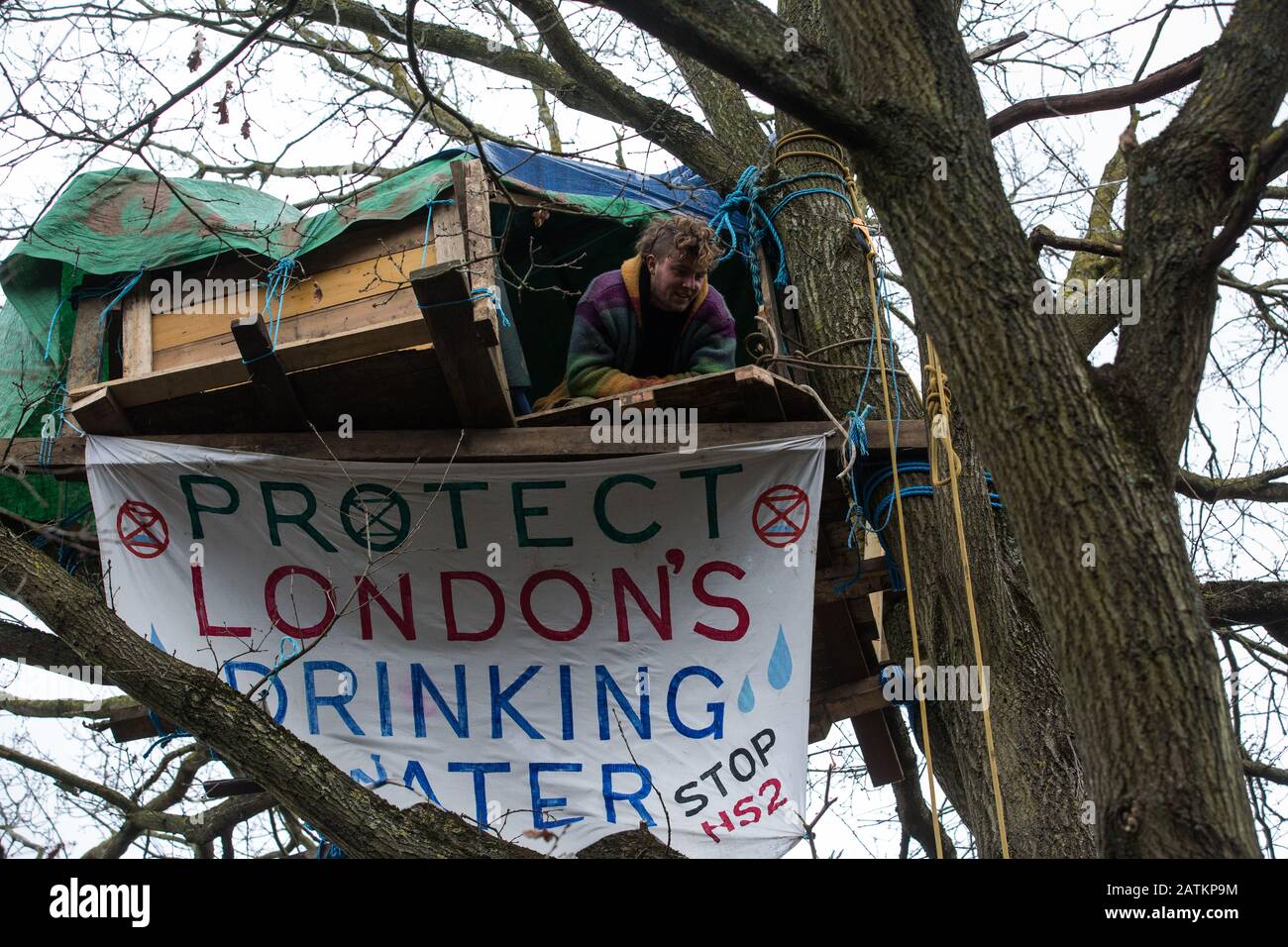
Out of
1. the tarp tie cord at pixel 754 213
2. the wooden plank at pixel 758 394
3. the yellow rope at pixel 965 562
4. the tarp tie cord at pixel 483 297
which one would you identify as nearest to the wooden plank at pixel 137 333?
the tarp tie cord at pixel 483 297

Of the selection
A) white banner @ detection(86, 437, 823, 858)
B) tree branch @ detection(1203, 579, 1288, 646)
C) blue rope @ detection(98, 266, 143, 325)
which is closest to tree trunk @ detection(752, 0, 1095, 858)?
white banner @ detection(86, 437, 823, 858)

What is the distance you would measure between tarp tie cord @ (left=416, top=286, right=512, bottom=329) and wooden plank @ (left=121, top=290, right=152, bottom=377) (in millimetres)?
1349

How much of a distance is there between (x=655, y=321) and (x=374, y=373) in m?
1.33

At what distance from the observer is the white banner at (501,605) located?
5234mm

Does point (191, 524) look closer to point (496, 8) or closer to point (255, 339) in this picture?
point (255, 339)

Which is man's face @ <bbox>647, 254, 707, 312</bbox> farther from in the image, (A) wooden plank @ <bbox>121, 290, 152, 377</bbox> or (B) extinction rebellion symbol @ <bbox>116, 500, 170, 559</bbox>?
(B) extinction rebellion symbol @ <bbox>116, 500, 170, 559</bbox>

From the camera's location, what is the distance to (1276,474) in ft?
22.5

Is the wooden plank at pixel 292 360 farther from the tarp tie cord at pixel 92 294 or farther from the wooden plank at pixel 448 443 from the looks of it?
the tarp tie cord at pixel 92 294

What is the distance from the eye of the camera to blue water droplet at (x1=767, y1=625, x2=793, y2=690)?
5.18 metres

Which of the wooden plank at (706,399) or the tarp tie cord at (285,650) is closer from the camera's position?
the wooden plank at (706,399)

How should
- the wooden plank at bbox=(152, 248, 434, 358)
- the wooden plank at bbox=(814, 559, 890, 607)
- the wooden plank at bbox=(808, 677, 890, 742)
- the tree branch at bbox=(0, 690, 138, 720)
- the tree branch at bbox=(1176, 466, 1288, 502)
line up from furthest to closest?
the tree branch at bbox=(0, 690, 138, 720) < the tree branch at bbox=(1176, 466, 1288, 502) < the wooden plank at bbox=(808, 677, 890, 742) < the wooden plank at bbox=(814, 559, 890, 607) < the wooden plank at bbox=(152, 248, 434, 358)

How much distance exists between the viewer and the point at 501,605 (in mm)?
5434
